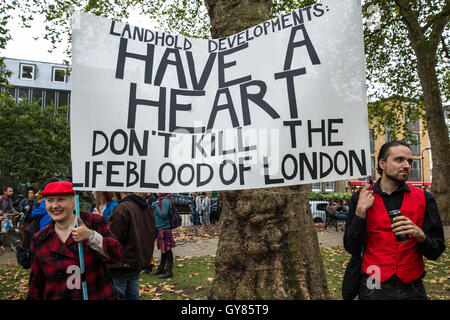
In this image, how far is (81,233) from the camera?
86.4 inches

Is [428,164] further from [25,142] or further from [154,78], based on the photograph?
[154,78]

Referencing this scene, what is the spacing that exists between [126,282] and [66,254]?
4.66 feet

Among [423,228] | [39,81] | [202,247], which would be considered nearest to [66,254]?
[423,228]

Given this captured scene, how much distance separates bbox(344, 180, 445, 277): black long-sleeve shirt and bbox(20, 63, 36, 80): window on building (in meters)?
49.4

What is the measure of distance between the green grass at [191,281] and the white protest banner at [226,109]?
2.86 meters

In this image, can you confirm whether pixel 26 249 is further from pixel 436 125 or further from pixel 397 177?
pixel 436 125

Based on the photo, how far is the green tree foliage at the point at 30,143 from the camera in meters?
27.7

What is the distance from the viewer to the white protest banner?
7.46ft

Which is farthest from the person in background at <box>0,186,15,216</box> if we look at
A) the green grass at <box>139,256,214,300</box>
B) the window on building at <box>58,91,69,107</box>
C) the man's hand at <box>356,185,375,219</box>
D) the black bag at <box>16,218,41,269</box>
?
the window on building at <box>58,91,69,107</box>

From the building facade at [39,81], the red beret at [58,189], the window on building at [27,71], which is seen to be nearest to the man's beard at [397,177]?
the red beret at [58,189]

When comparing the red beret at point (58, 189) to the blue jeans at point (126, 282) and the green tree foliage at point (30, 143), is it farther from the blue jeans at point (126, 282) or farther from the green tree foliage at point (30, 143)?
the green tree foliage at point (30, 143)

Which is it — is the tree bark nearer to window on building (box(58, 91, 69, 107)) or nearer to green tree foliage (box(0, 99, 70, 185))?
green tree foliage (box(0, 99, 70, 185))

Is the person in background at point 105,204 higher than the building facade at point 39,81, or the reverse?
the building facade at point 39,81

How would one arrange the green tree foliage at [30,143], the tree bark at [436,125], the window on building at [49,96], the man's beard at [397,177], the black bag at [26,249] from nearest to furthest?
the man's beard at [397,177]
the black bag at [26,249]
the tree bark at [436,125]
the green tree foliage at [30,143]
the window on building at [49,96]
